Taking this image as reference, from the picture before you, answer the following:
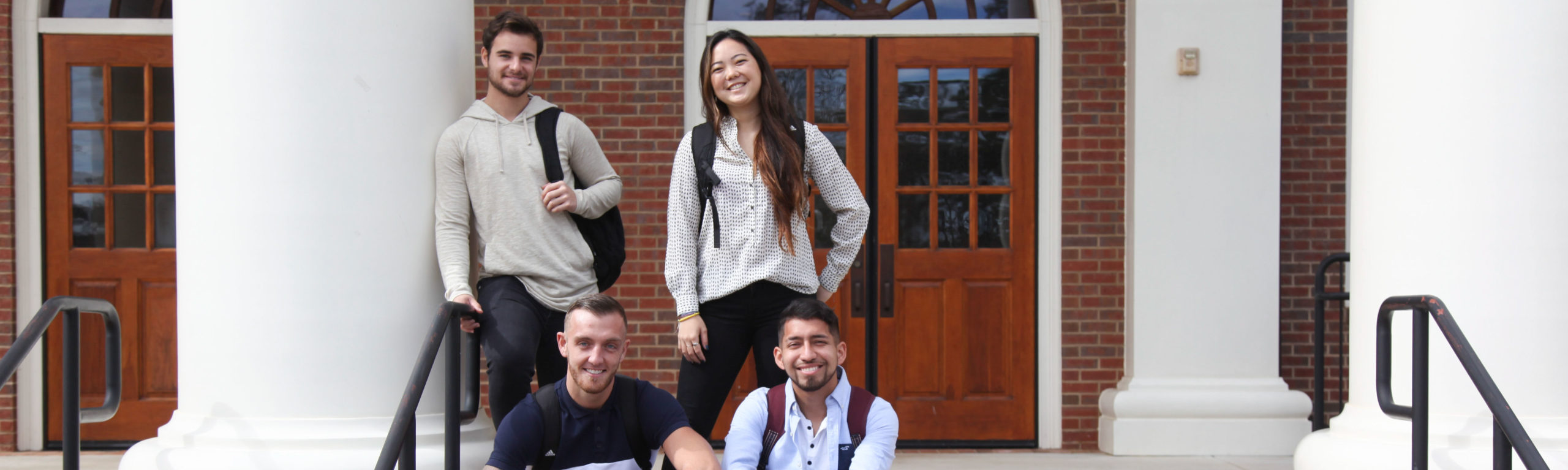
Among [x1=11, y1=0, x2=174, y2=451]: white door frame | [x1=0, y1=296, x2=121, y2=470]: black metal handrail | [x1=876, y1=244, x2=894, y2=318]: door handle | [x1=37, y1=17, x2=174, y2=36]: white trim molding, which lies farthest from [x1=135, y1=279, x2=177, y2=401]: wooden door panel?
[x1=876, y1=244, x2=894, y2=318]: door handle

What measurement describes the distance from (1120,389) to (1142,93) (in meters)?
1.45

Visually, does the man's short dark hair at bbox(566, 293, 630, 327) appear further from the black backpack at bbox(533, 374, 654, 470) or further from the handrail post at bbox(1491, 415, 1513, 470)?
the handrail post at bbox(1491, 415, 1513, 470)

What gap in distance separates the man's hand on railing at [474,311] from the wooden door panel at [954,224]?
114 inches

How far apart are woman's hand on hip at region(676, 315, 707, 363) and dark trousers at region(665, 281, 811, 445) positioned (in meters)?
0.03

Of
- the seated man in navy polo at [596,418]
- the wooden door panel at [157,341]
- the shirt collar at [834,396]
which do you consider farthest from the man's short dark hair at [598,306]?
the wooden door panel at [157,341]

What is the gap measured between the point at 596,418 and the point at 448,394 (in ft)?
1.34

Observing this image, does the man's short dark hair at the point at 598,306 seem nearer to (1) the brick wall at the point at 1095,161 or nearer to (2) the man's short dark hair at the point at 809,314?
(2) the man's short dark hair at the point at 809,314

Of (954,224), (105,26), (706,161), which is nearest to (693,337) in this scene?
(706,161)

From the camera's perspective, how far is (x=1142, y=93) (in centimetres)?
540

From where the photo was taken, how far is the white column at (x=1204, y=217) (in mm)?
5359

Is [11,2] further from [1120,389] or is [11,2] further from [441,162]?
[1120,389]

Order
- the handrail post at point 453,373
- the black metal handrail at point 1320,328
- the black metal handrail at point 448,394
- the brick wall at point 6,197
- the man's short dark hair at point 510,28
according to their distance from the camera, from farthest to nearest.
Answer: the brick wall at point 6,197 → the black metal handrail at point 1320,328 → the man's short dark hair at point 510,28 → the handrail post at point 453,373 → the black metal handrail at point 448,394

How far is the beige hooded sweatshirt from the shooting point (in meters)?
3.08

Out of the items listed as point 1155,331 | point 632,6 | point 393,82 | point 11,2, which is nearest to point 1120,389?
point 1155,331
